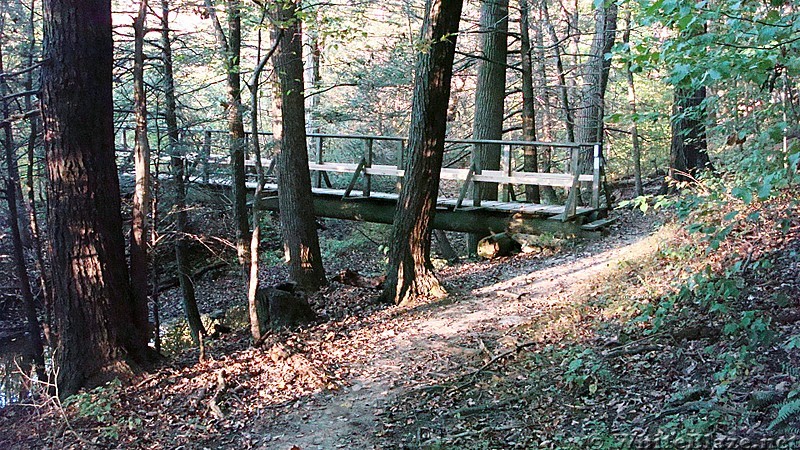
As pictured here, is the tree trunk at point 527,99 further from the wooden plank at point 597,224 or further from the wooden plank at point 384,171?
the wooden plank at point 384,171

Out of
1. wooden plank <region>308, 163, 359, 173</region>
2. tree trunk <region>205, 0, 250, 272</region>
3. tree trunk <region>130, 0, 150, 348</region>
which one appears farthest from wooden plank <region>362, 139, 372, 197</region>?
tree trunk <region>130, 0, 150, 348</region>

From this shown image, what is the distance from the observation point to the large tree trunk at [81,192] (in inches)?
238

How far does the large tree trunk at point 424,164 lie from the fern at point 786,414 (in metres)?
5.35

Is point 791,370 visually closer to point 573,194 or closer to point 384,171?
point 573,194

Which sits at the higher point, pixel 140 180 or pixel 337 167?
pixel 337 167

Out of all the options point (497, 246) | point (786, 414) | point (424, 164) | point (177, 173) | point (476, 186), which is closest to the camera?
point (786, 414)

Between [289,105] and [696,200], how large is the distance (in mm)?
6540

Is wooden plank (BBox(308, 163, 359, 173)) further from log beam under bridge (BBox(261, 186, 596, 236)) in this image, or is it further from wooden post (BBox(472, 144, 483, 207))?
wooden post (BBox(472, 144, 483, 207))

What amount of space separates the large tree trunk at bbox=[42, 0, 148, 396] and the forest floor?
1.83ft

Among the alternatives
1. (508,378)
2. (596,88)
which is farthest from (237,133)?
(596,88)

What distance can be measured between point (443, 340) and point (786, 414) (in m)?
3.94

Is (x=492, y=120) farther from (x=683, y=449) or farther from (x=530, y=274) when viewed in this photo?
(x=683, y=449)

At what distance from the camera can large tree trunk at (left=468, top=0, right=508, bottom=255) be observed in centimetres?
1321

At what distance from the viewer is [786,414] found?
11.3 ft
